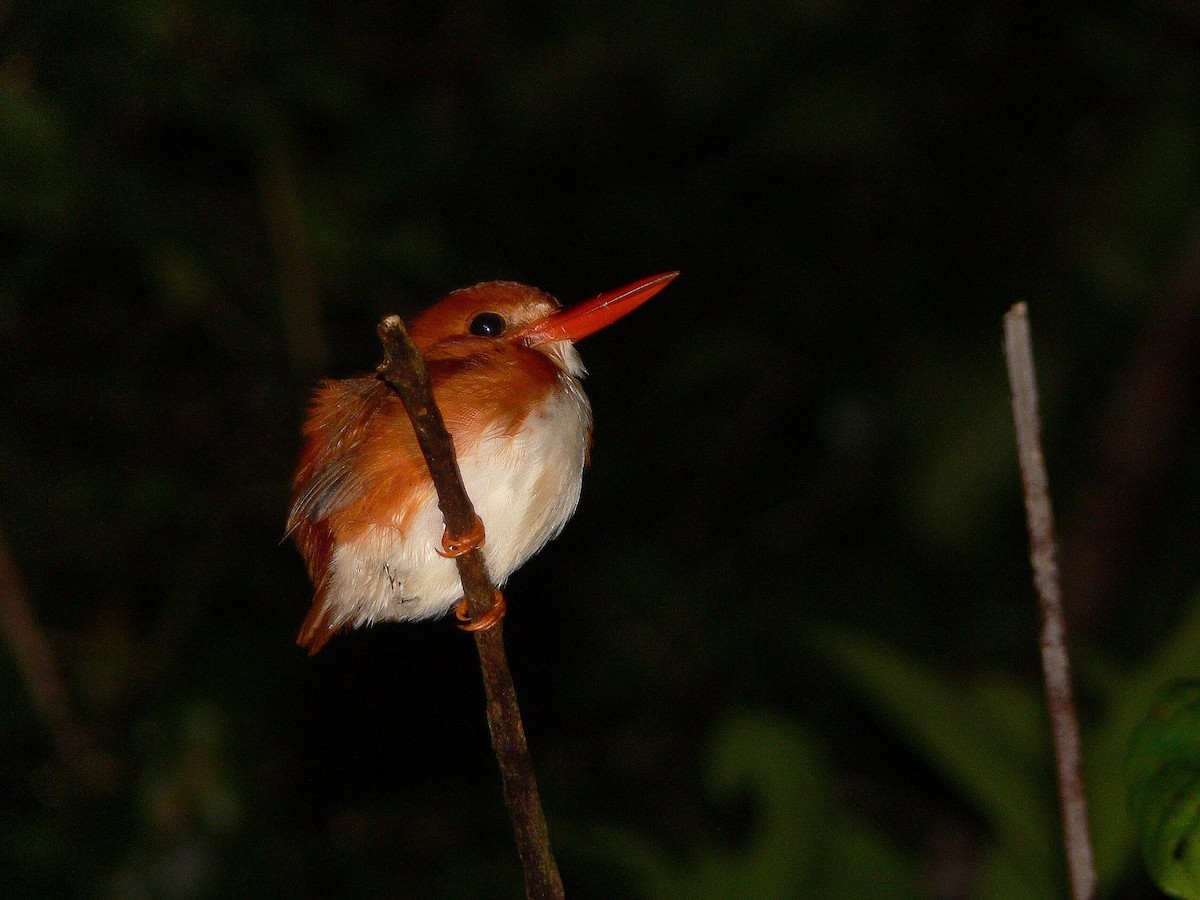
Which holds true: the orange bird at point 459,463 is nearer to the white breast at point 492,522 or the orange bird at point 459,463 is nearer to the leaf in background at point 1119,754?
the white breast at point 492,522

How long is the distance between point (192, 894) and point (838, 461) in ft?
10.8

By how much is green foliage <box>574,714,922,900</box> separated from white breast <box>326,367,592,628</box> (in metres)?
1.29

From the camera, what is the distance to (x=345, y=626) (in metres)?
2.35

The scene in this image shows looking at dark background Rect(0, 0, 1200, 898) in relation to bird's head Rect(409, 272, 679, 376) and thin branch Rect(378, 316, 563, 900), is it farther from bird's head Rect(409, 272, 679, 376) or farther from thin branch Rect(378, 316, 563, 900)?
thin branch Rect(378, 316, 563, 900)

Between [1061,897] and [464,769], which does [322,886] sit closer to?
[464,769]

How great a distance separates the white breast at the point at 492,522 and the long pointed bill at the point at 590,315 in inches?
3.3

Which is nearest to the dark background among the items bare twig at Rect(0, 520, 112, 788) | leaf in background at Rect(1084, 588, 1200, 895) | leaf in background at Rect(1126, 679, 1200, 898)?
bare twig at Rect(0, 520, 112, 788)

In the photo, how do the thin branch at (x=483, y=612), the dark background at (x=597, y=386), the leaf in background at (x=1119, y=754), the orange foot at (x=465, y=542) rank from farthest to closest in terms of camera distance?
the dark background at (x=597, y=386) → the leaf in background at (x=1119, y=754) → the orange foot at (x=465, y=542) → the thin branch at (x=483, y=612)

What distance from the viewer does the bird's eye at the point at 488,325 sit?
2295mm

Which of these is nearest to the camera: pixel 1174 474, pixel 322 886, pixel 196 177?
pixel 322 886

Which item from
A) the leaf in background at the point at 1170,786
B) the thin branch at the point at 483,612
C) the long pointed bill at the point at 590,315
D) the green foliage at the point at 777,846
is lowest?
the green foliage at the point at 777,846

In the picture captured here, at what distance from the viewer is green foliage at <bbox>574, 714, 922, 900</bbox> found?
3.04m

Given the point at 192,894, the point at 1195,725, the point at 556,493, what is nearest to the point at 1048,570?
the point at 1195,725

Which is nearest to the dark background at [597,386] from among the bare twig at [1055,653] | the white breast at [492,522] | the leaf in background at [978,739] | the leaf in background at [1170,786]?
the leaf in background at [978,739]
